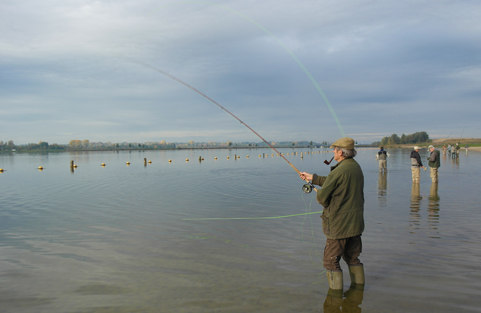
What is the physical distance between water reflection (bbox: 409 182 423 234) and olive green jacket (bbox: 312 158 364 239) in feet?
15.4

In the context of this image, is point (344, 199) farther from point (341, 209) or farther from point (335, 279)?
point (335, 279)

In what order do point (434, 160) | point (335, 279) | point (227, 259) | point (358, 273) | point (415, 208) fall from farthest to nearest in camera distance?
point (434, 160), point (415, 208), point (227, 259), point (358, 273), point (335, 279)

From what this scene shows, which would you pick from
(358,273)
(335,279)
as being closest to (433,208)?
(358,273)

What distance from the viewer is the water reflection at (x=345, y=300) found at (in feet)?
14.7

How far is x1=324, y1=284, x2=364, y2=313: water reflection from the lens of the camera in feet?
14.7

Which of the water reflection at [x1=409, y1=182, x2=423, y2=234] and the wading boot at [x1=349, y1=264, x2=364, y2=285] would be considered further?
the water reflection at [x1=409, y1=182, x2=423, y2=234]

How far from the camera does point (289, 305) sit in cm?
464

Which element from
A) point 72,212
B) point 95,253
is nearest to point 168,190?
point 72,212

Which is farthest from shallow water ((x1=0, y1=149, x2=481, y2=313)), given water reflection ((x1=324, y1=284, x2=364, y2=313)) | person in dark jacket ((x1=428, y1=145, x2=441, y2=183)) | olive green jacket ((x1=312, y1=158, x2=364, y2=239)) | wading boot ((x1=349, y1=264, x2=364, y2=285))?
person in dark jacket ((x1=428, y1=145, x2=441, y2=183))

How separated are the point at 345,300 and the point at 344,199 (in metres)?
1.56

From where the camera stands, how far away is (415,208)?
11.2 metres

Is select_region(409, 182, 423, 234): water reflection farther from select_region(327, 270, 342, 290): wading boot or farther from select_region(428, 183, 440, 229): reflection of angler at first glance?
select_region(327, 270, 342, 290): wading boot

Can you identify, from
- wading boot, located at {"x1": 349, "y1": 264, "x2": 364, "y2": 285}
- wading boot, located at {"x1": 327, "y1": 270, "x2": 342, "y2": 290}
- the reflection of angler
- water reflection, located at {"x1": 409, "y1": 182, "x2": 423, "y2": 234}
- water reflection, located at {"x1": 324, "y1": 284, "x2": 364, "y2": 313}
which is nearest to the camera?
water reflection, located at {"x1": 324, "y1": 284, "x2": 364, "y2": 313}

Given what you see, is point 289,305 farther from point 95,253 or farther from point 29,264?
point 29,264
